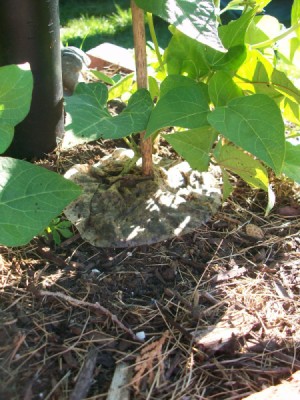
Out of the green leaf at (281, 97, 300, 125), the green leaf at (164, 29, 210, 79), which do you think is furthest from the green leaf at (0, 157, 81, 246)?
the green leaf at (281, 97, 300, 125)

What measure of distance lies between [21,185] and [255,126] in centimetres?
51

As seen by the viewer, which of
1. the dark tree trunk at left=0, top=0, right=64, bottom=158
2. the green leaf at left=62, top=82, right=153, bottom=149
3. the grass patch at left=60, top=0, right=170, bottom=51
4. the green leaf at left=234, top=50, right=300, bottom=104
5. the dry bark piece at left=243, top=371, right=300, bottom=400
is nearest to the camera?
the dry bark piece at left=243, top=371, right=300, bottom=400

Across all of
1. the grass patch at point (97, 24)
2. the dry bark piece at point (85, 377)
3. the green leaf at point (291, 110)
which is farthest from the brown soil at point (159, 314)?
the grass patch at point (97, 24)

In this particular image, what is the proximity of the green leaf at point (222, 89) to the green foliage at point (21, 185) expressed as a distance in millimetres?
402

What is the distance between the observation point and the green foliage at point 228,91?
1.12m

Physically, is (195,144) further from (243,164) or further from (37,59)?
(37,59)

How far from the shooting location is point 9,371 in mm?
983

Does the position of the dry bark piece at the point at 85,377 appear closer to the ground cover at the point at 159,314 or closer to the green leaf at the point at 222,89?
the ground cover at the point at 159,314

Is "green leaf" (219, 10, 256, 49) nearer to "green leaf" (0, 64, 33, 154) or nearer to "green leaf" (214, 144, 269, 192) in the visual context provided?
"green leaf" (214, 144, 269, 192)

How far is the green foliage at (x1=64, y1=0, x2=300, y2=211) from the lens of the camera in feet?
3.66

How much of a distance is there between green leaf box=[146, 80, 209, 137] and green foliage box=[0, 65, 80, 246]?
0.24m

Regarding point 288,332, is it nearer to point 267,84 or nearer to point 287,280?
point 287,280

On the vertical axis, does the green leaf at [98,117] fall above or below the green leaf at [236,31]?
below

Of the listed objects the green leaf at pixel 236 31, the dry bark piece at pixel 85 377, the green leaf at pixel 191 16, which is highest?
the green leaf at pixel 191 16
